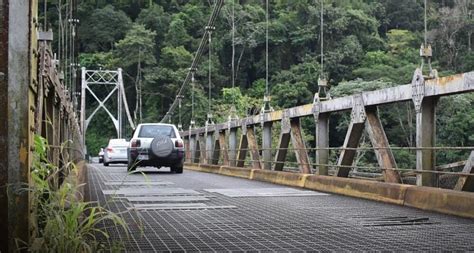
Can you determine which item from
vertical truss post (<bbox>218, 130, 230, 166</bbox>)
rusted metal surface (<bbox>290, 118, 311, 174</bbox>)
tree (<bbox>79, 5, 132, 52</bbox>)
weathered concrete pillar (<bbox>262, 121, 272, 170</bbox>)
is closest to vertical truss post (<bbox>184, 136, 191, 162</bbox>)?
vertical truss post (<bbox>218, 130, 230, 166</bbox>)

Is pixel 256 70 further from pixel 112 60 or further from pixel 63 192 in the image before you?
pixel 63 192

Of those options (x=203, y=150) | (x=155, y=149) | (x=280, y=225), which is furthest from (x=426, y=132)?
(x=203, y=150)

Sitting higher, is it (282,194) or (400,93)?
(400,93)

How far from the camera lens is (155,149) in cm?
1510

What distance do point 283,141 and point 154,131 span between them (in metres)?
5.48

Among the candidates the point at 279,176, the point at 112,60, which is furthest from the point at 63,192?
the point at 112,60

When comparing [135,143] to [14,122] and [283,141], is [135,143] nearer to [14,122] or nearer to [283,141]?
[283,141]

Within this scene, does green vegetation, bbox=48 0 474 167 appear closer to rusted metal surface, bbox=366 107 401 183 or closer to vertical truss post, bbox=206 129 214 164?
vertical truss post, bbox=206 129 214 164

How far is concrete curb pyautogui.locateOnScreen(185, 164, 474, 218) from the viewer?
5.89 m

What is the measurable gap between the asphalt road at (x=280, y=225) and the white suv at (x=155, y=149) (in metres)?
7.12

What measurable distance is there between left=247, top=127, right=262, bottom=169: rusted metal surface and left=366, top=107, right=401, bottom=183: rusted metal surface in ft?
17.5

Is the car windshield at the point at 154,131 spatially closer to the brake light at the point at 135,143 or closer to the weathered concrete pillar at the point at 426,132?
the brake light at the point at 135,143

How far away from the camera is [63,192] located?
3277 mm

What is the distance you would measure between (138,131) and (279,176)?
5727 mm
